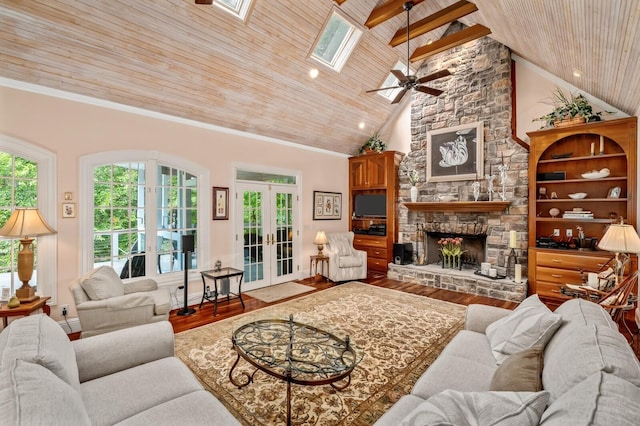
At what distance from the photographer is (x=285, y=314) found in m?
4.13

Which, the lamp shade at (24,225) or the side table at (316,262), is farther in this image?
the side table at (316,262)

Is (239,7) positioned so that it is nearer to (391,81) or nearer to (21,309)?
(391,81)

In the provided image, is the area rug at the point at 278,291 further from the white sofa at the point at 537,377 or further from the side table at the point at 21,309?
the white sofa at the point at 537,377

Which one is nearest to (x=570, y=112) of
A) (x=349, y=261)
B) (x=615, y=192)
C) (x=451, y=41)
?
(x=615, y=192)

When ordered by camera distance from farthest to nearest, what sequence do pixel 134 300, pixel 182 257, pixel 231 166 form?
pixel 231 166 → pixel 182 257 → pixel 134 300

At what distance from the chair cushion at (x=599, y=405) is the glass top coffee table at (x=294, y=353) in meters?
1.23

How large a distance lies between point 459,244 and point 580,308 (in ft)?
14.0

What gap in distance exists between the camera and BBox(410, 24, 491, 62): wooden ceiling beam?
16.7 ft

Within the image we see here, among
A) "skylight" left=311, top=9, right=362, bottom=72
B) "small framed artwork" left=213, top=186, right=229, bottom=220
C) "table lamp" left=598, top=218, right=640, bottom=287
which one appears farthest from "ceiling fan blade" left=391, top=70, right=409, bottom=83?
"small framed artwork" left=213, top=186, right=229, bottom=220

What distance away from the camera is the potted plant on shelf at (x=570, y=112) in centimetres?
460

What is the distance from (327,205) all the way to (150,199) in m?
3.69

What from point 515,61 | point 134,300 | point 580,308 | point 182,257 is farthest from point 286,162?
point 580,308

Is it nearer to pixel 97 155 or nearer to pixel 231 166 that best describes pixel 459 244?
pixel 231 166

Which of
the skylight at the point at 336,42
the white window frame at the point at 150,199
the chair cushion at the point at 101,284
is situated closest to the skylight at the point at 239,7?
the skylight at the point at 336,42
